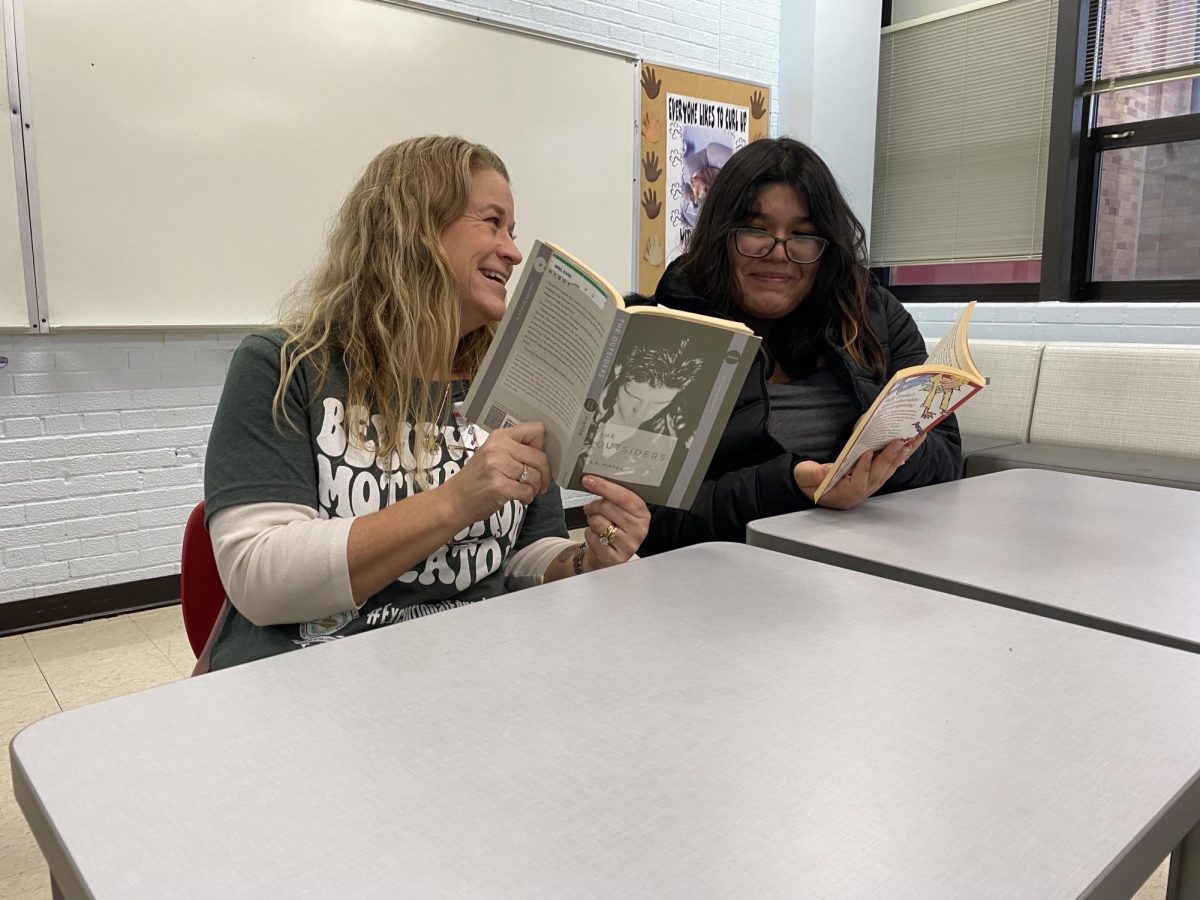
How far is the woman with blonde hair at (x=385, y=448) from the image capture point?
0.95 metres

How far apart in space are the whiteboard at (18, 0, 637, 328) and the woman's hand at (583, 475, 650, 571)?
216 centimetres

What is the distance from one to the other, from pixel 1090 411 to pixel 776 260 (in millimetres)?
2248

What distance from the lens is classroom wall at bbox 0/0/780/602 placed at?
2.55 m

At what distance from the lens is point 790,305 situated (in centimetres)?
167

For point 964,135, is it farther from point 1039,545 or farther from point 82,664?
point 82,664

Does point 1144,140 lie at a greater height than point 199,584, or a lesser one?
greater

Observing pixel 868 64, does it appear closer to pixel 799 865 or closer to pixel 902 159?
pixel 902 159

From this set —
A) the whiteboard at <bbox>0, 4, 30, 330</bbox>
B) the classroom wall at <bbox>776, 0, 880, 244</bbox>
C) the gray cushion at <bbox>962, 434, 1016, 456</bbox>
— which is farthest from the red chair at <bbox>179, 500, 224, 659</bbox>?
the classroom wall at <bbox>776, 0, 880, 244</bbox>

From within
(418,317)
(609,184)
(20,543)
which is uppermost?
(609,184)

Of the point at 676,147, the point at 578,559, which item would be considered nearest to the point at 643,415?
the point at 578,559

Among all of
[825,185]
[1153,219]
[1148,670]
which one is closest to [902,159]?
[1153,219]

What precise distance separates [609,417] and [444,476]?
0.28 meters

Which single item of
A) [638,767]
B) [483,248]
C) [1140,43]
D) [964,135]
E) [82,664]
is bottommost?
[82,664]

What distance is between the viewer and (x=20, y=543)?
2.58m
